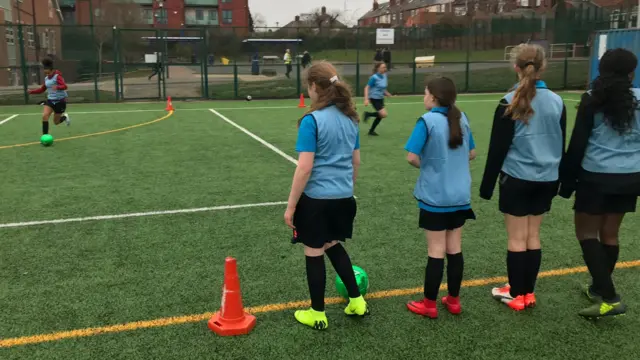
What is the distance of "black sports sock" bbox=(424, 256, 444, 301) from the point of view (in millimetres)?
3785

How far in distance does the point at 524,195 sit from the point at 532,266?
0.59m

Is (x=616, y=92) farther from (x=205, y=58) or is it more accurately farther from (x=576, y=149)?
(x=205, y=58)

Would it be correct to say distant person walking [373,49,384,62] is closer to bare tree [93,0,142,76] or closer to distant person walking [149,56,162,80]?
distant person walking [149,56,162,80]

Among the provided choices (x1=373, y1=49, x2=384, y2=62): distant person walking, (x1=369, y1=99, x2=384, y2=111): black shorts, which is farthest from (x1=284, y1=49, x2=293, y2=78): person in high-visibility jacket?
(x1=369, y1=99, x2=384, y2=111): black shorts

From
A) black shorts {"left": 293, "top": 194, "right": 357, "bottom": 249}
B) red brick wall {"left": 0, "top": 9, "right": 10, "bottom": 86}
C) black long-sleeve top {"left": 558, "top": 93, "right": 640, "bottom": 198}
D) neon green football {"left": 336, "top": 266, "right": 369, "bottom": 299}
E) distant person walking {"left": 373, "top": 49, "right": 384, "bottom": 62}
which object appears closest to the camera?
black shorts {"left": 293, "top": 194, "right": 357, "bottom": 249}

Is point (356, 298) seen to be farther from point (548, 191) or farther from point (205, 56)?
point (205, 56)

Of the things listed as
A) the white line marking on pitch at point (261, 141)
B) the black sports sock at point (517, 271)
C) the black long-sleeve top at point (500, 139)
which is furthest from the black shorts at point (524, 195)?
the white line marking on pitch at point (261, 141)

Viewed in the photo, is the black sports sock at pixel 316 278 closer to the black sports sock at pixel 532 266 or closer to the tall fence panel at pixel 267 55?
the black sports sock at pixel 532 266

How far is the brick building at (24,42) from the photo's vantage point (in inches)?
867

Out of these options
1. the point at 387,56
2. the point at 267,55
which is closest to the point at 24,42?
the point at 267,55

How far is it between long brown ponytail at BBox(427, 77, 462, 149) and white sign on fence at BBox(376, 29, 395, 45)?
906 inches

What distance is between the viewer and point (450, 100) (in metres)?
3.57

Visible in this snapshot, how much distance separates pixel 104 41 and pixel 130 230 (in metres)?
20.8

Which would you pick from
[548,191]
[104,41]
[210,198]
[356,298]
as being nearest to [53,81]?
[210,198]
